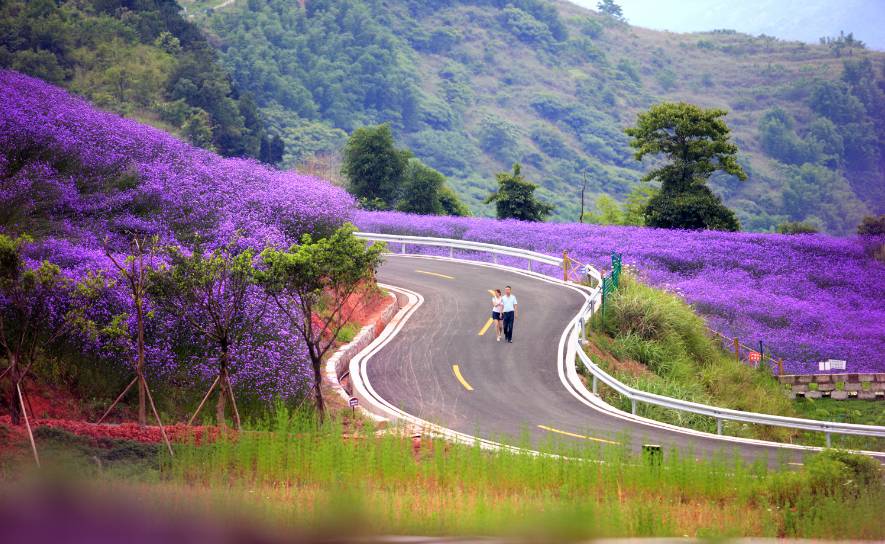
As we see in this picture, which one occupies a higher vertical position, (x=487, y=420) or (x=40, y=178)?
(x=40, y=178)

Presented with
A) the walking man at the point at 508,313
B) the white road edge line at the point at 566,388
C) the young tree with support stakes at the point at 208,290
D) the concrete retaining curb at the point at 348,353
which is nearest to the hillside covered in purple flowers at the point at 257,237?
the young tree with support stakes at the point at 208,290

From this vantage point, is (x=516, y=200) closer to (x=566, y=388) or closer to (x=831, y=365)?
(x=831, y=365)

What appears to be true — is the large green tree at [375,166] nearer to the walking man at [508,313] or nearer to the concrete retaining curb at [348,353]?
the concrete retaining curb at [348,353]

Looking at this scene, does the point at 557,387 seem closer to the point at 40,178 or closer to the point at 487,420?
the point at 487,420

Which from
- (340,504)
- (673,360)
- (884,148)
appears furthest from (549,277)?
(884,148)

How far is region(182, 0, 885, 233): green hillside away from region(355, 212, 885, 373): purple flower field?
52.6 meters

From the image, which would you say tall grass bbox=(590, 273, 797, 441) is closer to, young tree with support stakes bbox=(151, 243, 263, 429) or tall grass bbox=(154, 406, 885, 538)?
young tree with support stakes bbox=(151, 243, 263, 429)

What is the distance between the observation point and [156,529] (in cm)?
216

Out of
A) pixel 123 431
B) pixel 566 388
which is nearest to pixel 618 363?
pixel 566 388

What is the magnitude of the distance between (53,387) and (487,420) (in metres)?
8.25

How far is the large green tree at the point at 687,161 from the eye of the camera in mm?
49688

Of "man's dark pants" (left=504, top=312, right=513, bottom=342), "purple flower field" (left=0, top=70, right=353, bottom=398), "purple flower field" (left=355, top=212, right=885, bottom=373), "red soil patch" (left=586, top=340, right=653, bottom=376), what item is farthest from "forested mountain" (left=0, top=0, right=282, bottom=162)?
"red soil patch" (left=586, top=340, right=653, bottom=376)

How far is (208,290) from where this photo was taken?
659 inches

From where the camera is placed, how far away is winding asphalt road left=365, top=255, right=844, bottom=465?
17984 mm
